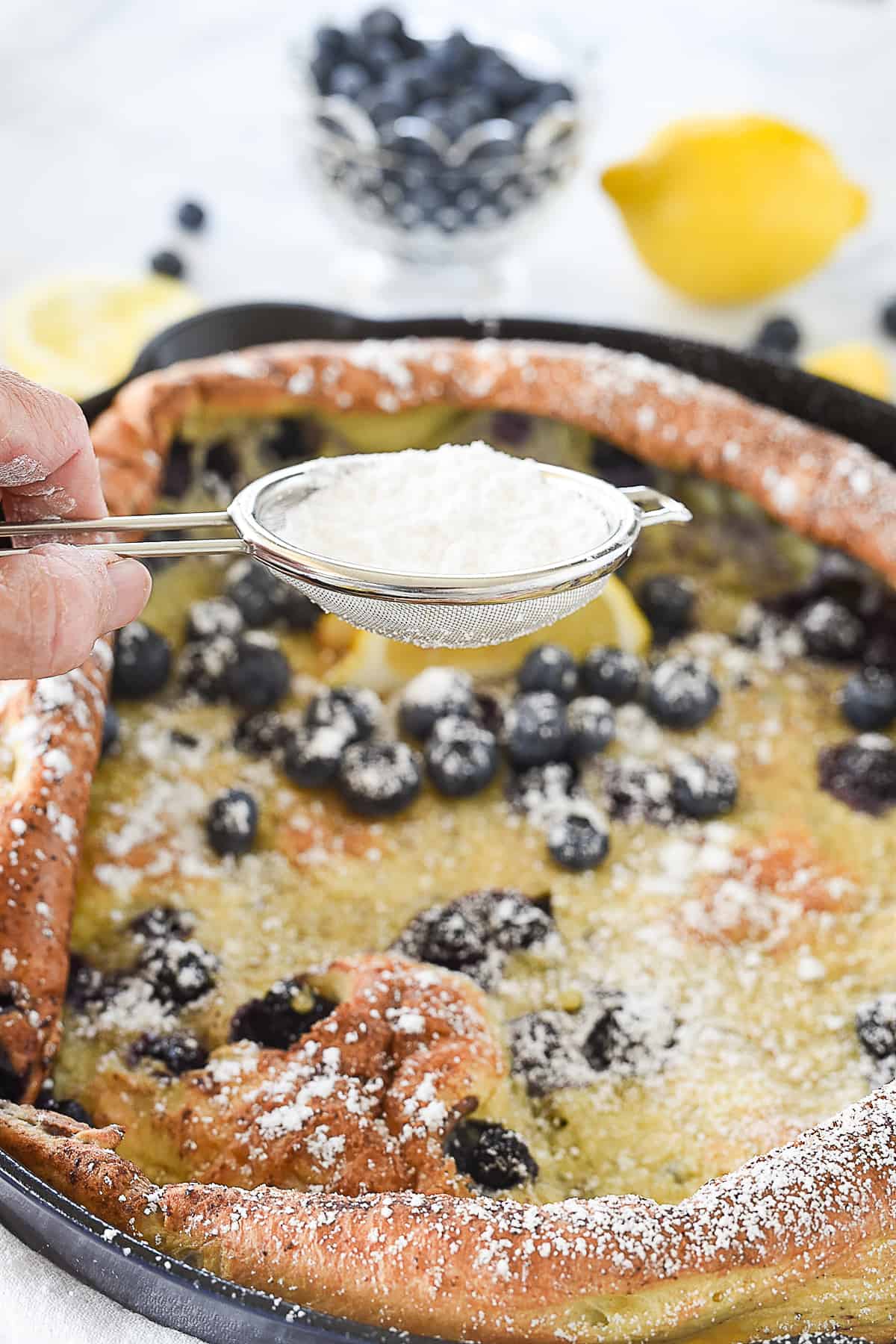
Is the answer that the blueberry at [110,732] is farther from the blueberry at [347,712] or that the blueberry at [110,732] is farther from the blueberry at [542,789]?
the blueberry at [542,789]

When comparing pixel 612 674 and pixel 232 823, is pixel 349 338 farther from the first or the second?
pixel 232 823

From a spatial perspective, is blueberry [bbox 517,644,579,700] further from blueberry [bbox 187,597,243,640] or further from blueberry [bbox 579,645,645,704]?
blueberry [bbox 187,597,243,640]

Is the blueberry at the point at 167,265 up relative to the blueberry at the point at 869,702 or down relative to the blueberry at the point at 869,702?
up

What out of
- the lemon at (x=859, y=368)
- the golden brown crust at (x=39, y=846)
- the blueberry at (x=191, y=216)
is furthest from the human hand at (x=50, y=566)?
the blueberry at (x=191, y=216)

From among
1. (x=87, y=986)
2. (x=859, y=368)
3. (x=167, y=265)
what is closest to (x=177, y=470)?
(x=87, y=986)

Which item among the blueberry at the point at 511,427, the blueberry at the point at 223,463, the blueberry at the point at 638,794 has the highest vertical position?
the blueberry at the point at 511,427

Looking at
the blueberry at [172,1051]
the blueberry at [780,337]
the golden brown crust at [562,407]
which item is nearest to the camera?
the blueberry at [172,1051]
